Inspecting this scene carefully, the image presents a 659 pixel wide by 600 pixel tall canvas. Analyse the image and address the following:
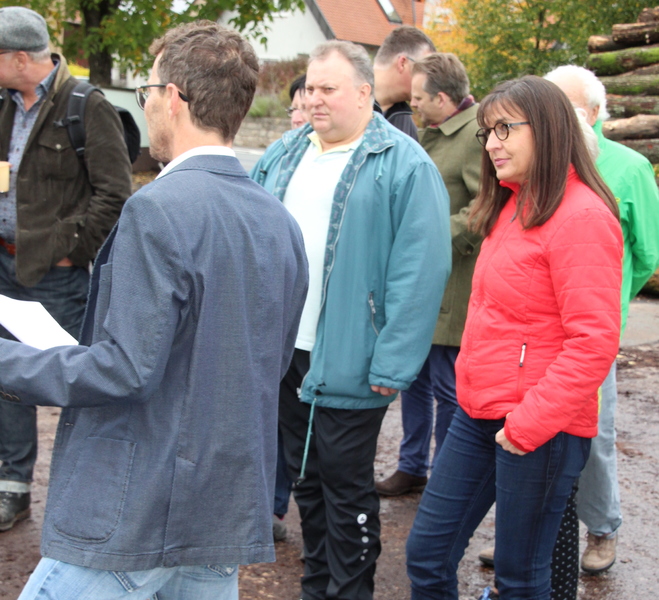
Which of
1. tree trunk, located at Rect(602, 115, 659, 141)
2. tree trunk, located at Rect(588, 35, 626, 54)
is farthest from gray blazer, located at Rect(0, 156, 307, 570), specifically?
tree trunk, located at Rect(588, 35, 626, 54)

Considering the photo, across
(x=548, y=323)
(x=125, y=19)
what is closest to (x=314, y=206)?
(x=548, y=323)

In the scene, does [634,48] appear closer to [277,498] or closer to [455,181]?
[455,181]

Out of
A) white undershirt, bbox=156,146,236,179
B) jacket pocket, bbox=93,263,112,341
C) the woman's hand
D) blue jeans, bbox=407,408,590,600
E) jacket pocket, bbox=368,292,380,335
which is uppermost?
white undershirt, bbox=156,146,236,179

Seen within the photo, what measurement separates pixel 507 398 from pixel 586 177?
0.70 metres

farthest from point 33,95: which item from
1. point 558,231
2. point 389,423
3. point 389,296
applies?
point 389,423

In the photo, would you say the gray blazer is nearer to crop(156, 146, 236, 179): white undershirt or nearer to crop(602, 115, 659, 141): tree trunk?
crop(156, 146, 236, 179): white undershirt

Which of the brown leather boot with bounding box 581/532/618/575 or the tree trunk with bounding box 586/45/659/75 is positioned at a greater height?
the tree trunk with bounding box 586/45/659/75

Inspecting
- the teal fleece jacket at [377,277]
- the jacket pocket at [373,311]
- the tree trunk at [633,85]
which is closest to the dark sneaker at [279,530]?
the teal fleece jacket at [377,277]

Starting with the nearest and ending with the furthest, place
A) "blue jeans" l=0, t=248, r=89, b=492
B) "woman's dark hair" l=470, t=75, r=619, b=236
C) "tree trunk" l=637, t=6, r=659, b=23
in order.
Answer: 1. "woman's dark hair" l=470, t=75, r=619, b=236
2. "blue jeans" l=0, t=248, r=89, b=492
3. "tree trunk" l=637, t=6, r=659, b=23

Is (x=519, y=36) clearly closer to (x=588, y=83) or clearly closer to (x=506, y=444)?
(x=588, y=83)

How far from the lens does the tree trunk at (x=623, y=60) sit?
1267 centimetres

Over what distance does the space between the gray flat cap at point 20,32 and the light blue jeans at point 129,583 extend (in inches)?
103

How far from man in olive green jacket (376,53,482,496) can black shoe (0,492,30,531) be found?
175 centimetres

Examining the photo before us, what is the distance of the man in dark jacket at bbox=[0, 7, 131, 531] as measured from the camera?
385 cm
